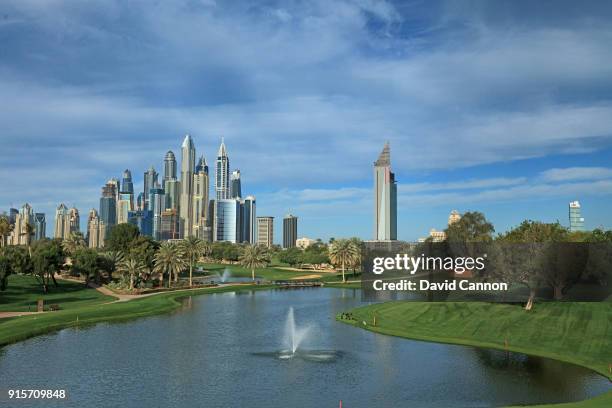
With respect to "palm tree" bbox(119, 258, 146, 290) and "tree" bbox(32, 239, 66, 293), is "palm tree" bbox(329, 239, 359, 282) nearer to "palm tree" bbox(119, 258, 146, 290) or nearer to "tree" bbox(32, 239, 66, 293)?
"palm tree" bbox(119, 258, 146, 290)

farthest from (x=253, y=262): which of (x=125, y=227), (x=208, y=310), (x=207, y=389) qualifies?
(x=207, y=389)

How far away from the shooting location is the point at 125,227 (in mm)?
162500

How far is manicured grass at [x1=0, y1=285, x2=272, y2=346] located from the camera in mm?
69887

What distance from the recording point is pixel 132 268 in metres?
121

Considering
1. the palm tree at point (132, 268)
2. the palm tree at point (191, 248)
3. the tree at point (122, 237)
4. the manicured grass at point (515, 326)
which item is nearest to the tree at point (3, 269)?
the palm tree at point (132, 268)

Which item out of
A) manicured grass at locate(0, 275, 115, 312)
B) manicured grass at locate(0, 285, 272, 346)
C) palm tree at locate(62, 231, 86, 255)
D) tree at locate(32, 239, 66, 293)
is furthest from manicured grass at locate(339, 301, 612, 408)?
palm tree at locate(62, 231, 86, 255)

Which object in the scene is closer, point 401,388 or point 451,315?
point 401,388

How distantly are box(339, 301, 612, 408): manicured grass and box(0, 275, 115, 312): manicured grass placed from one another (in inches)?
2042

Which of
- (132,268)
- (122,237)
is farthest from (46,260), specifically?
(122,237)

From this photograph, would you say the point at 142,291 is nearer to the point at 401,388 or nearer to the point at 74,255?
the point at 74,255

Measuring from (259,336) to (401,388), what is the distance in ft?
93.8

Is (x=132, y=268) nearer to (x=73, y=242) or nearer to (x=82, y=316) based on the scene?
(x=82, y=316)

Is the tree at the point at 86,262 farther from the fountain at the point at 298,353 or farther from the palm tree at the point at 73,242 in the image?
the fountain at the point at 298,353

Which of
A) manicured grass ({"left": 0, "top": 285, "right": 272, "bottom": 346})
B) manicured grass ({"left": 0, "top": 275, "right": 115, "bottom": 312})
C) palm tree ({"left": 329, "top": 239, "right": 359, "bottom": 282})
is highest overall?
palm tree ({"left": 329, "top": 239, "right": 359, "bottom": 282})
